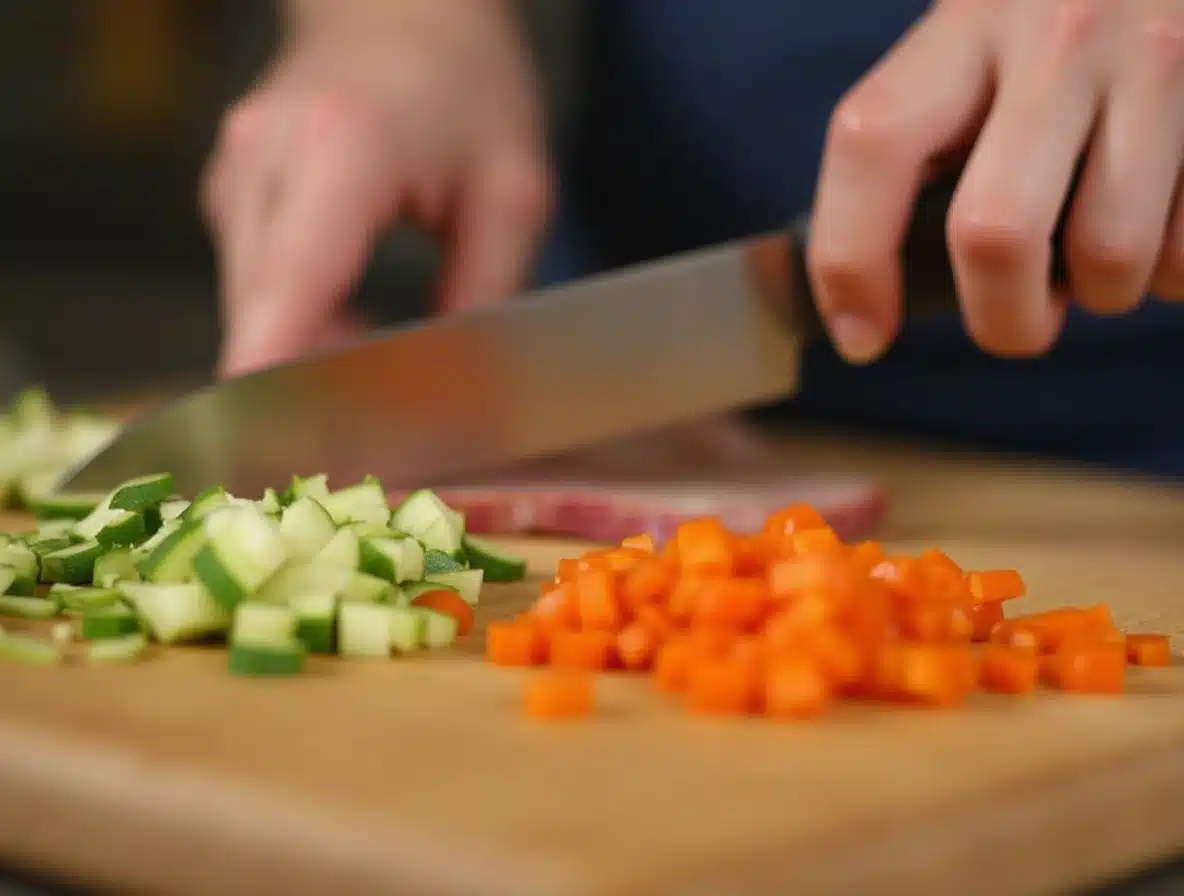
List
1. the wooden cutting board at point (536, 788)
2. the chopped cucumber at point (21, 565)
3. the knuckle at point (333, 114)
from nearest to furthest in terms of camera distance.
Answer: the wooden cutting board at point (536, 788), the chopped cucumber at point (21, 565), the knuckle at point (333, 114)

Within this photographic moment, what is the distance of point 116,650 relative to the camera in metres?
1.21

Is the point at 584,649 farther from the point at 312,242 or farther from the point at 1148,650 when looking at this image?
the point at 312,242

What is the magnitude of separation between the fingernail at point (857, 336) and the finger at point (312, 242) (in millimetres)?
653

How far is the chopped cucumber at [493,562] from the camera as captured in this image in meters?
1.52

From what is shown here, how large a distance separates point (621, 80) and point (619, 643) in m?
1.61

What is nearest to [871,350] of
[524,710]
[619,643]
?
[619,643]

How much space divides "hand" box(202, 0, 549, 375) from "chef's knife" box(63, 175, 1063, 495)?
293 millimetres

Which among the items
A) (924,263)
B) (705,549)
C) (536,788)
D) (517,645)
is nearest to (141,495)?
(517,645)

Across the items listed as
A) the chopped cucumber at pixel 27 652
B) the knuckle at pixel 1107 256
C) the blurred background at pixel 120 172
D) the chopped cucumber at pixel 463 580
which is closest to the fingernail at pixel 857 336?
the knuckle at pixel 1107 256

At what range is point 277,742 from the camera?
1.02m

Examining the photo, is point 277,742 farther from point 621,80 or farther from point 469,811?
point 621,80

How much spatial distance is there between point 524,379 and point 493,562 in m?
0.35

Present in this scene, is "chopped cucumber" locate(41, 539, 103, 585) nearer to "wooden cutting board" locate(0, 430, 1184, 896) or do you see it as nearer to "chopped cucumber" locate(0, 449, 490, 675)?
"chopped cucumber" locate(0, 449, 490, 675)

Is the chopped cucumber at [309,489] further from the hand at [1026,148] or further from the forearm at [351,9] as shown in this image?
the forearm at [351,9]
